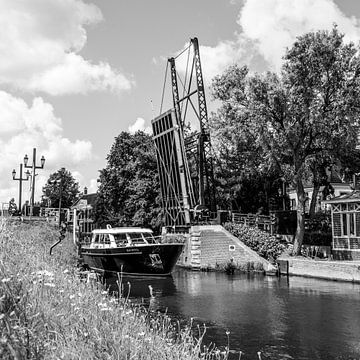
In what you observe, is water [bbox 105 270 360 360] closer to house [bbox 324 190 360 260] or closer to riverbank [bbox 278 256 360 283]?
riverbank [bbox 278 256 360 283]

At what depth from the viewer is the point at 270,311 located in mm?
16641

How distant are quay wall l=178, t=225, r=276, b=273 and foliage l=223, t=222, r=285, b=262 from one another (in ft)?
2.73

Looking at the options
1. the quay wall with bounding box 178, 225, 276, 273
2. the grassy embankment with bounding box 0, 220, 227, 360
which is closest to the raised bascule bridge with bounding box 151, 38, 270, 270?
the quay wall with bounding box 178, 225, 276, 273

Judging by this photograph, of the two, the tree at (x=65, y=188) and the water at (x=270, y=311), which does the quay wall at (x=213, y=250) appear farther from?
the tree at (x=65, y=188)

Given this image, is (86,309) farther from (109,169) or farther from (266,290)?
(109,169)

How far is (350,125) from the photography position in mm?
27250

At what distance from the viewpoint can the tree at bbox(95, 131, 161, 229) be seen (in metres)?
44.8

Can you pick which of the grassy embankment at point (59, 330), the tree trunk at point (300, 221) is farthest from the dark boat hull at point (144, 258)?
the grassy embankment at point (59, 330)

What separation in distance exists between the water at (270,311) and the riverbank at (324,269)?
663 mm

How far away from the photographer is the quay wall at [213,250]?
31.3 m

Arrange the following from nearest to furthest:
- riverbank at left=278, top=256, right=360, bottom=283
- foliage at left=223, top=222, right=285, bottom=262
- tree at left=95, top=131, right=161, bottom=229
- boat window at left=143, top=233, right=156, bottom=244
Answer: riverbank at left=278, top=256, right=360, bottom=283
boat window at left=143, top=233, right=156, bottom=244
foliage at left=223, top=222, right=285, bottom=262
tree at left=95, top=131, right=161, bottom=229

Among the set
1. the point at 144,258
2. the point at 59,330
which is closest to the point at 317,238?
the point at 144,258

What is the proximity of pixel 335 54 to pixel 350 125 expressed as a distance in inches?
167

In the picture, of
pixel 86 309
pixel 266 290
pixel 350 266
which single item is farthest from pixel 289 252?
pixel 86 309
